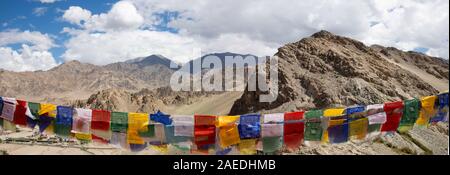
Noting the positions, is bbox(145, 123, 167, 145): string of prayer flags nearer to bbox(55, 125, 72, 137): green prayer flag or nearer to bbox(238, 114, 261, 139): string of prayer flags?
bbox(238, 114, 261, 139): string of prayer flags

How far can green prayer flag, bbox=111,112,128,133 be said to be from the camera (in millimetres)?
10766

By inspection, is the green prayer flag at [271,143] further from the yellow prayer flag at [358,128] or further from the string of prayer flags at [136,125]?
the string of prayer flags at [136,125]

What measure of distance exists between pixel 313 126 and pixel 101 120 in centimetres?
489

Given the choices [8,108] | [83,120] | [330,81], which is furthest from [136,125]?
[330,81]

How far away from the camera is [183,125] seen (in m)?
10.6

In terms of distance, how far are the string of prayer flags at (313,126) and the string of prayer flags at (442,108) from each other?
294 centimetres

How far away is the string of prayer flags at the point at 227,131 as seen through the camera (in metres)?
10.6

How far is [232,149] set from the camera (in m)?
10.7

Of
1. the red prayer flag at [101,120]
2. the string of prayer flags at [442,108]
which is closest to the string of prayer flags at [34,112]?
the red prayer flag at [101,120]

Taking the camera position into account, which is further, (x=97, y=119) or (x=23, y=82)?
(x=23, y=82)
